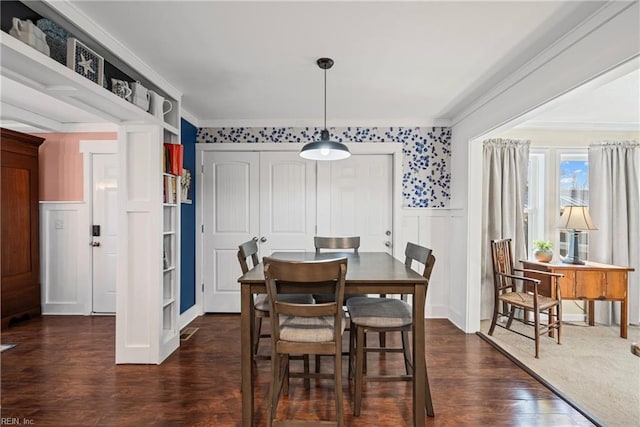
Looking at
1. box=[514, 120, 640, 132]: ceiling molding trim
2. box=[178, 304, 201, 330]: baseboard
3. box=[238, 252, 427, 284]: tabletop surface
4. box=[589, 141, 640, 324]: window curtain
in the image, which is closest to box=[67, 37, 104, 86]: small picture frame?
box=[238, 252, 427, 284]: tabletop surface

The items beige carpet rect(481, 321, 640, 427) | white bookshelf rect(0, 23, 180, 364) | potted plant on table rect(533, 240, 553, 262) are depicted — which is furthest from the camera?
potted plant on table rect(533, 240, 553, 262)

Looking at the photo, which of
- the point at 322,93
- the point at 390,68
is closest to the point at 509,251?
the point at 390,68

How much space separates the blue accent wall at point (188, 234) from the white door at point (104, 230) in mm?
988

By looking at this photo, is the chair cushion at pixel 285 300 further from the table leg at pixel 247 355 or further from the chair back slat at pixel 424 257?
the chair back slat at pixel 424 257

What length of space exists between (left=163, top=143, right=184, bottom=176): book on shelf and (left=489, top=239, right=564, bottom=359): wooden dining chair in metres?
3.14

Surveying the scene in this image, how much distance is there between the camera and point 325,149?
2396 millimetres

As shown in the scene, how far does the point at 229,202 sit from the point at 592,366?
12.7 ft

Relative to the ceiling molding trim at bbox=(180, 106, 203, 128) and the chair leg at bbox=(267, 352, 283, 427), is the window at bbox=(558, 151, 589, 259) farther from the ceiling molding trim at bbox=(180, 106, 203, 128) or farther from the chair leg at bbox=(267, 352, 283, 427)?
the ceiling molding trim at bbox=(180, 106, 203, 128)

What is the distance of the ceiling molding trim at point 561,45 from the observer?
5.59 feet

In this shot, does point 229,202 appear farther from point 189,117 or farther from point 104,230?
point 104,230

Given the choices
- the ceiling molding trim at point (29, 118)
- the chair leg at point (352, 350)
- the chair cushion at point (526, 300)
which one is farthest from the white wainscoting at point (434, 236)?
the ceiling molding trim at point (29, 118)

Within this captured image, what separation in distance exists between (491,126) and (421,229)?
1439 millimetres

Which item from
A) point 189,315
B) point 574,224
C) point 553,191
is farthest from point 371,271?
point 553,191

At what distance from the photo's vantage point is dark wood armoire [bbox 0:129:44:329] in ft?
12.0
